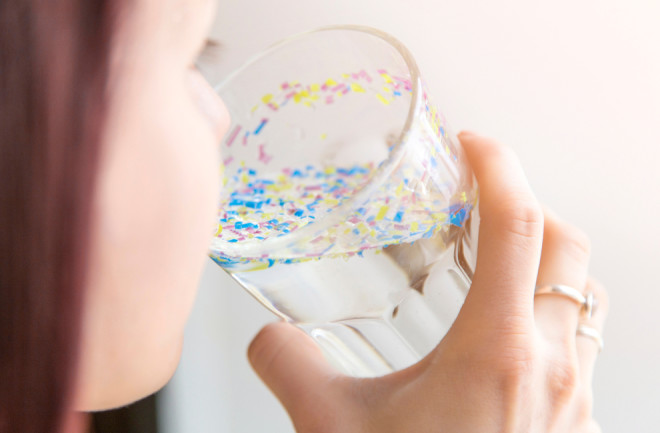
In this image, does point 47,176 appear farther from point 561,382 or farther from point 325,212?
point 561,382

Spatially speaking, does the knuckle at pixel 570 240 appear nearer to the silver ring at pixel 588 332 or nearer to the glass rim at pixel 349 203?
the silver ring at pixel 588 332

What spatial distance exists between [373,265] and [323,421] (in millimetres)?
111

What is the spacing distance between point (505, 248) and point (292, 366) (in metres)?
0.17

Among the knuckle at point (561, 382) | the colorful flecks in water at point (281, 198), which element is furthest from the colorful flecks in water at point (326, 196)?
the knuckle at point (561, 382)

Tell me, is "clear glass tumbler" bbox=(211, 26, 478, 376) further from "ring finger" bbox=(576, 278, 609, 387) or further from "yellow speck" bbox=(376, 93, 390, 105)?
"ring finger" bbox=(576, 278, 609, 387)

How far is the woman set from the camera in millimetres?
190

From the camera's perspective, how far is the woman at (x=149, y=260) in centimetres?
19

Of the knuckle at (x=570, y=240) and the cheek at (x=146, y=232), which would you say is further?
the knuckle at (x=570, y=240)

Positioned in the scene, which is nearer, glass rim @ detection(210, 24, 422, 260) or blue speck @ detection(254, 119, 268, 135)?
glass rim @ detection(210, 24, 422, 260)

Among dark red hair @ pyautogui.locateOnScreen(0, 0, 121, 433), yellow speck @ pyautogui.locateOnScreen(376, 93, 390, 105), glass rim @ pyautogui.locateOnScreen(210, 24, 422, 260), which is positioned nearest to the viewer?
dark red hair @ pyautogui.locateOnScreen(0, 0, 121, 433)

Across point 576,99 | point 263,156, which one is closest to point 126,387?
point 263,156

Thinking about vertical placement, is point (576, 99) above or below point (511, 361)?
above

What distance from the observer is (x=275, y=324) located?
0.46 metres

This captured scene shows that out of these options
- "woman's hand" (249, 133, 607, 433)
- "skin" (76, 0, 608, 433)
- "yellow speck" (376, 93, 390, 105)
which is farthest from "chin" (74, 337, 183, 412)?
"yellow speck" (376, 93, 390, 105)
